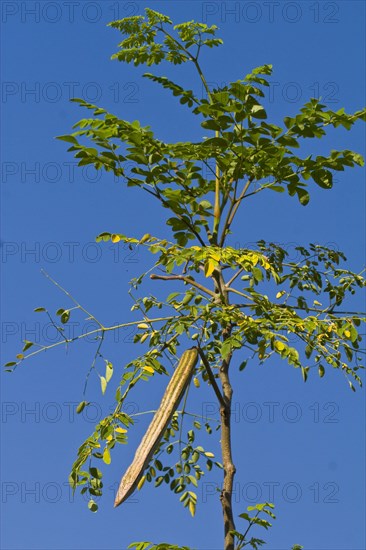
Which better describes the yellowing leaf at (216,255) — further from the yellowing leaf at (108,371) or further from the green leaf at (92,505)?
the green leaf at (92,505)

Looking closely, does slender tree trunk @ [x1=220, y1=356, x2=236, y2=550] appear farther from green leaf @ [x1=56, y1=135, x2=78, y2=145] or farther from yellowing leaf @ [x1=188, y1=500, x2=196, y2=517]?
green leaf @ [x1=56, y1=135, x2=78, y2=145]

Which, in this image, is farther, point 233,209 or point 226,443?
point 233,209

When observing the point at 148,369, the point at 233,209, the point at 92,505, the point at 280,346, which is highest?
the point at 233,209

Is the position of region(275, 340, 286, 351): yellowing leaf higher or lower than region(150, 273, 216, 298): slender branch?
lower

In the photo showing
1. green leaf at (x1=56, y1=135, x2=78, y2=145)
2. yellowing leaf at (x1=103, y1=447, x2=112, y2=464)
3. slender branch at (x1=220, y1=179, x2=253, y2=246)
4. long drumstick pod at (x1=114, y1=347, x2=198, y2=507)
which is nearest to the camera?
long drumstick pod at (x1=114, y1=347, x2=198, y2=507)

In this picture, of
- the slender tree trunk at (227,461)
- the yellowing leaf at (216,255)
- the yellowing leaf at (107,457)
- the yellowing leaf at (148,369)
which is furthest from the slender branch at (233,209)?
the yellowing leaf at (107,457)

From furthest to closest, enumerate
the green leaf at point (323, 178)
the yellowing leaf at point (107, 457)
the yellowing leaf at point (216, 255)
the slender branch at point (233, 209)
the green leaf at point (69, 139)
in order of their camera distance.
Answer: the slender branch at point (233, 209) → the green leaf at point (323, 178) → the green leaf at point (69, 139) → the yellowing leaf at point (216, 255) → the yellowing leaf at point (107, 457)

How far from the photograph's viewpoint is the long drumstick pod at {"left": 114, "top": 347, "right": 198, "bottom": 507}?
12.3 feet

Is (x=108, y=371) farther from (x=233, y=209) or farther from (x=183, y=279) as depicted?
(x=233, y=209)

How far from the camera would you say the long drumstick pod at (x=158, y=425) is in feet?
12.3

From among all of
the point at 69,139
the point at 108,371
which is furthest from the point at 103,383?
the point at 69,139

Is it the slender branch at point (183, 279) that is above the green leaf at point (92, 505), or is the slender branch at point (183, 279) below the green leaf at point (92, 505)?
above

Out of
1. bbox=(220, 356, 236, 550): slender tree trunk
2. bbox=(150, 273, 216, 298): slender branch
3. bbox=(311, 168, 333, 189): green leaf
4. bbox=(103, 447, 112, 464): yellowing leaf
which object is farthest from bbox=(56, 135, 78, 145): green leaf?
bbox=(103, 447, 112, 464): yellowing leaf

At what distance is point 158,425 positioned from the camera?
3.96 metres
